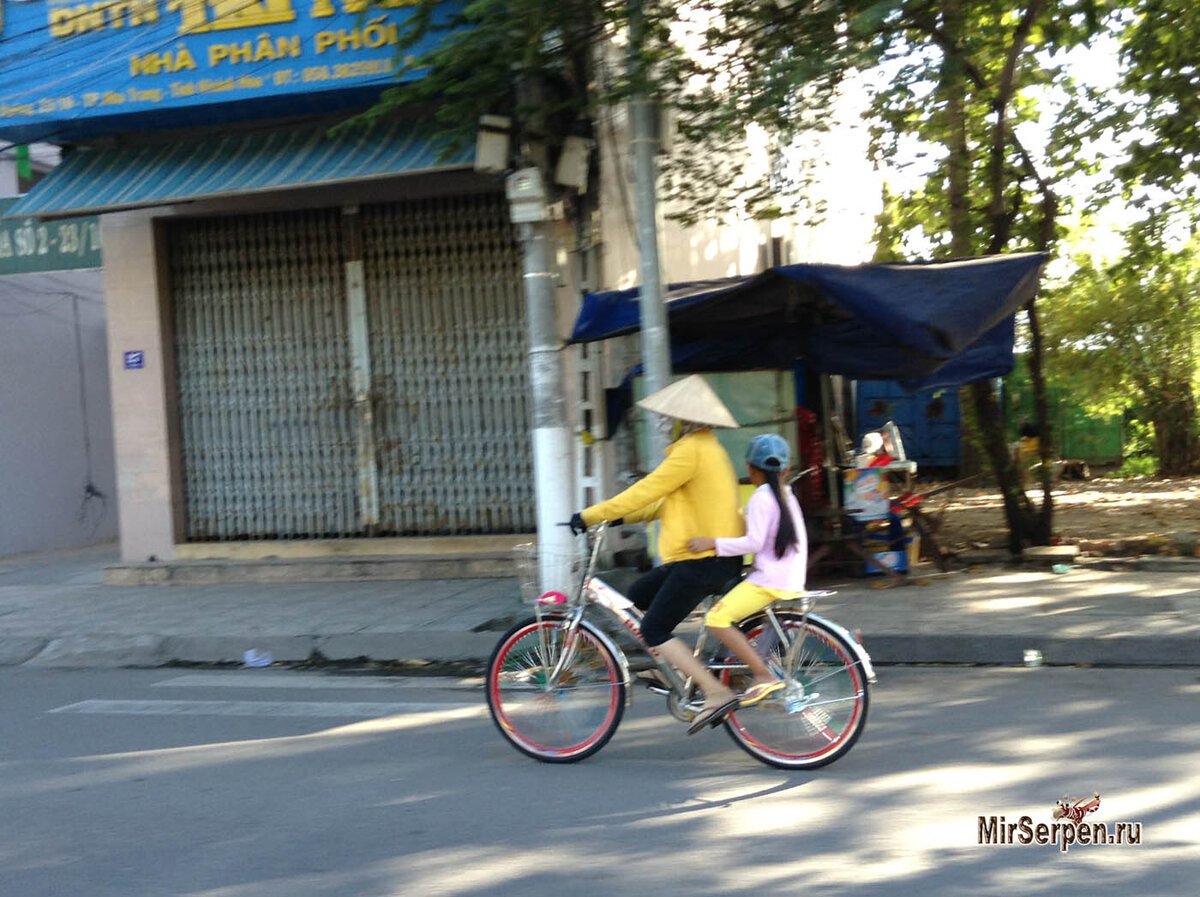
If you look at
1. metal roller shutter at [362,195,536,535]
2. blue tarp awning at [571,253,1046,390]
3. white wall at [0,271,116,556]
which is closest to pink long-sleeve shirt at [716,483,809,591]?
blue tarp awning at [571,253,1046,390]

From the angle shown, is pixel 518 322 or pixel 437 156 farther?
pixel 518 322

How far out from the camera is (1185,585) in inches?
377

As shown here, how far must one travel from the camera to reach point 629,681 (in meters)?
5.74

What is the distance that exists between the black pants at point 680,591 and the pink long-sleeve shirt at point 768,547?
0.16 m

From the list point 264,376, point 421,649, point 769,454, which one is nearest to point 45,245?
point 264,376

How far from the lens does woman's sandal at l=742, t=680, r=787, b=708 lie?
5496 mm

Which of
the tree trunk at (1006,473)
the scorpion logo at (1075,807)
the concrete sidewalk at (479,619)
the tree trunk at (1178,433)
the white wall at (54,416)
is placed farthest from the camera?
the tree trunk at (1178,433)

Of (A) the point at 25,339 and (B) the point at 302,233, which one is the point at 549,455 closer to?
(B) the point at 302,233

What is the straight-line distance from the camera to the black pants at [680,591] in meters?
5.66

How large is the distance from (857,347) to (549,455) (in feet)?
8.26

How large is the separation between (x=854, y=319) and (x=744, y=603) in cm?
439

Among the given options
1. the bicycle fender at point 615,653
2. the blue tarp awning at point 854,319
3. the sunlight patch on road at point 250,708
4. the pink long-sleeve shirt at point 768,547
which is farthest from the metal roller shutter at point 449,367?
the pink long-sleeve shirt at point 768,547

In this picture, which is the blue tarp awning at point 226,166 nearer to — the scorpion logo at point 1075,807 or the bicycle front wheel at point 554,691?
the bicycle front wheel at point 554,691

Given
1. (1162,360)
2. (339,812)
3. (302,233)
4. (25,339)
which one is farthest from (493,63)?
(1162,360)
